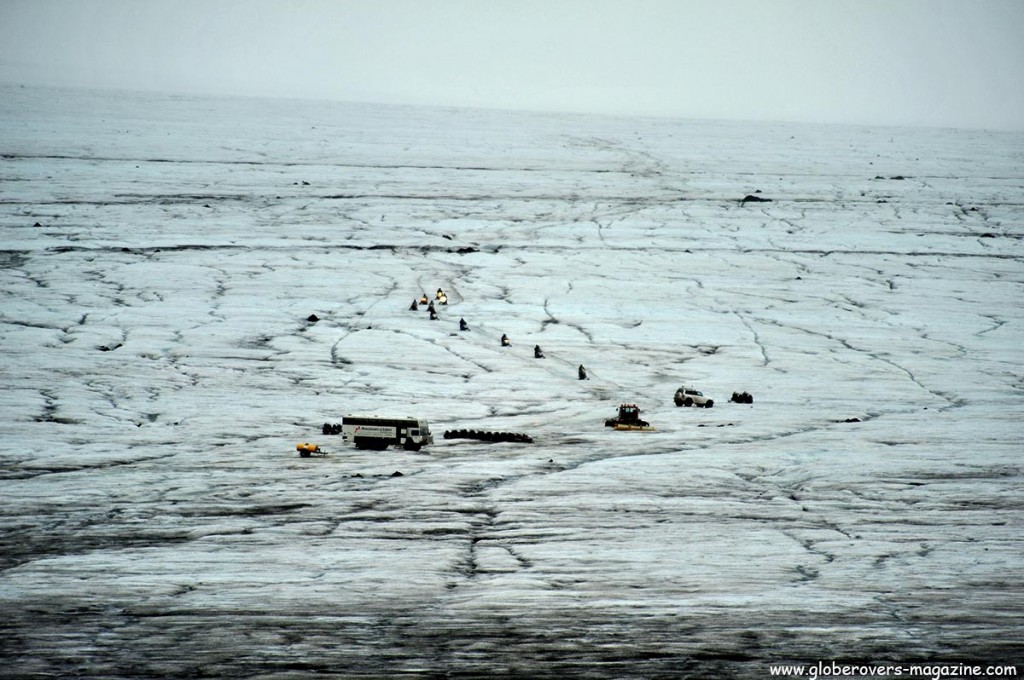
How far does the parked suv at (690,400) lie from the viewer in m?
15.4

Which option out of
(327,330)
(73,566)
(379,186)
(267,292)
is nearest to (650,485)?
(73,566)

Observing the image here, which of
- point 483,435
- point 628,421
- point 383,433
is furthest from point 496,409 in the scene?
point 383,433

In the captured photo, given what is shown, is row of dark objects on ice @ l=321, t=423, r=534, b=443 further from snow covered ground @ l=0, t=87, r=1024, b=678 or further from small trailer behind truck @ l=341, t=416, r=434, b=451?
small trailer behind truck @ l=341, t=416, r=434, b=451

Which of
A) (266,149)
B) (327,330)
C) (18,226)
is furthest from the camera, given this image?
(266,149)

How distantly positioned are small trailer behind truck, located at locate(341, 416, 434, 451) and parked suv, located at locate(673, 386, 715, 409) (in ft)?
13.8

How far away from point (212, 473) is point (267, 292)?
996cm

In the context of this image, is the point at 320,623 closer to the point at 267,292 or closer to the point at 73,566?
the point at 73,566

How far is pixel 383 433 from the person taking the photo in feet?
42.1

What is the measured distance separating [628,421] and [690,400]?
175 centimetres

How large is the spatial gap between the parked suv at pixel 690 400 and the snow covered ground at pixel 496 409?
1.41 feet

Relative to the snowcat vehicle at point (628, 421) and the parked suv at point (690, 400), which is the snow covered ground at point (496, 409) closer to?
the snowcat vehicle at point (628, 421)

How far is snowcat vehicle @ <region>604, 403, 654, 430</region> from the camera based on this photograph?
45.6ft

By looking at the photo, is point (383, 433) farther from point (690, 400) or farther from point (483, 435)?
point (690, 400)

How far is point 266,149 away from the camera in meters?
34.7
